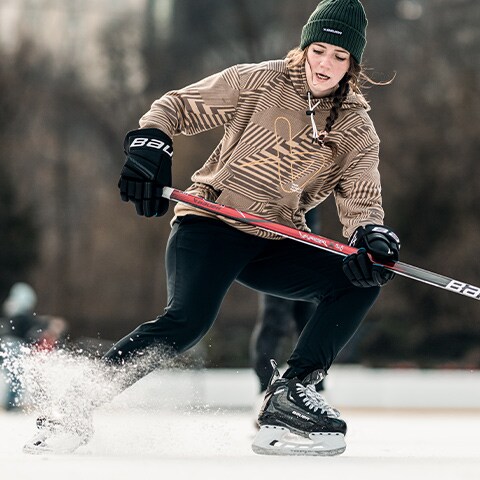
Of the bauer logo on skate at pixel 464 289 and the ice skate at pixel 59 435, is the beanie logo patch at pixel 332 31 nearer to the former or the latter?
the bauer logo on skate at pixel 464 289

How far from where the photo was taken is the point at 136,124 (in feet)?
55.5

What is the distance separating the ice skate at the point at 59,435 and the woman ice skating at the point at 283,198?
0.17 m

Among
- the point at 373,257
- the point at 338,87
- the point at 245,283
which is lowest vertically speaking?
the point at 245,283

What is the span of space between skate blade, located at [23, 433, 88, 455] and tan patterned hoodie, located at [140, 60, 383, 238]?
2.24 feet

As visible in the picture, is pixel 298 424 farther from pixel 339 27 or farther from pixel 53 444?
pixel 339 27

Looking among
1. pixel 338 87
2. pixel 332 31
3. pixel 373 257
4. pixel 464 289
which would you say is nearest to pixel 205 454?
pixel 373 257

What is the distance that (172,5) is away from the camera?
18078 millimetres

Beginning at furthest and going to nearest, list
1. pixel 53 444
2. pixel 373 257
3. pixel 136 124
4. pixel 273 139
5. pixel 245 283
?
pixel 136 124
pixel 245 283
pixel 273 139
pixel 373 257
pixel 53 444

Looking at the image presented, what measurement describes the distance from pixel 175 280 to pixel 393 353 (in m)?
8.84

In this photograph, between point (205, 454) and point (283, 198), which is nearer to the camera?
point (205, 454)

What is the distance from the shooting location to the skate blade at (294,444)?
2764mm

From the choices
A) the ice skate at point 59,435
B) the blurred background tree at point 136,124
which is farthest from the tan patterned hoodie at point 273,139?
the blurred background tree at point 136,124

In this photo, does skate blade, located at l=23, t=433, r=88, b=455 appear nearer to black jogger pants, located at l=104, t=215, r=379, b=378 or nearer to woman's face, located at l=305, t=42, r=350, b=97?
black jogger pants, located at l=104, t=215, r=379, b=378

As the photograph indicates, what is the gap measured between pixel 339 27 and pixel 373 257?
592 mm
